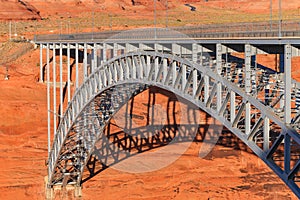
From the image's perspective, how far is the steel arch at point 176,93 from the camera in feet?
63.1

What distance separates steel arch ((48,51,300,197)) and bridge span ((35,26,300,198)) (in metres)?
0.03

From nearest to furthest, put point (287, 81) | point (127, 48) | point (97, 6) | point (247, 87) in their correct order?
point (287, 81) → point (247, 87) → point (127, 48) → point (97, 6)

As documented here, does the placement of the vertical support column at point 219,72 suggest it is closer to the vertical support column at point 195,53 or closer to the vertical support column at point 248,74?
the vertical support column at point 248,74

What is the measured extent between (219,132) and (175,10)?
201 feet

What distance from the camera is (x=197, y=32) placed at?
89.2 feet

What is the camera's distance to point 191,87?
26.6 m

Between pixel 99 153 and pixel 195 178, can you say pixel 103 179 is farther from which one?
pixel 195 178

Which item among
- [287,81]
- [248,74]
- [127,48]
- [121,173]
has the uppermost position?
[287,81]

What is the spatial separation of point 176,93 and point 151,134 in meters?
24.7

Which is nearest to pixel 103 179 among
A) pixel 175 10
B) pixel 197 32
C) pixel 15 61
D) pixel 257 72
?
pixel 15 61

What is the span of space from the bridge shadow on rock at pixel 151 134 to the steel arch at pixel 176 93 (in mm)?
3251

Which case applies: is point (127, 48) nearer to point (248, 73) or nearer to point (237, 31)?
point (237, 31)

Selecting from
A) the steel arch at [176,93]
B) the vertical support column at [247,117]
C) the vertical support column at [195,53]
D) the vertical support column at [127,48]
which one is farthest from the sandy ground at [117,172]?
the vertical support column at [247,117]

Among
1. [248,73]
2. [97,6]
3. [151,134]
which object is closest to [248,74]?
[248,73]
